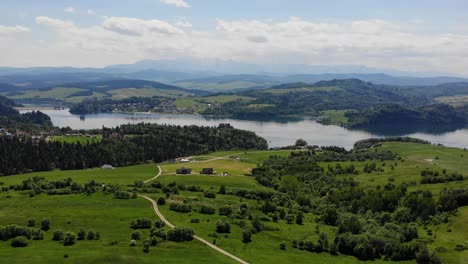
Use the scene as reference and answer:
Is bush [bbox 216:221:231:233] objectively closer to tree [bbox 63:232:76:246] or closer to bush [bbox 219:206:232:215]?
bush [bbox 219:206:232:215]

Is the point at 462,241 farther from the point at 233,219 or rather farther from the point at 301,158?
the point at 301,158

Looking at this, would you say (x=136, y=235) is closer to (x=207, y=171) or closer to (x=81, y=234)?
(x=81, y=234)

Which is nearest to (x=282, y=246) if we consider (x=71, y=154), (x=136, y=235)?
(x=136, y=235)

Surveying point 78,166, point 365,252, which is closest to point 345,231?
point 365,252

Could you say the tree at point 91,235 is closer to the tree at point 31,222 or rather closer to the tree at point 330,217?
the tree at point 31,222

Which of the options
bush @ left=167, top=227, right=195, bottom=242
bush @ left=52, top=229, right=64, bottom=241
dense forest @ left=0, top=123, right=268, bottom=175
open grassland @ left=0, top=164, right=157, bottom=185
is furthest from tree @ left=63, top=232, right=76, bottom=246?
dense forest @ left=0, top=123, right=268, bottom=175

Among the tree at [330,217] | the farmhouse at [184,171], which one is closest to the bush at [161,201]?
the tree at [330,217]
